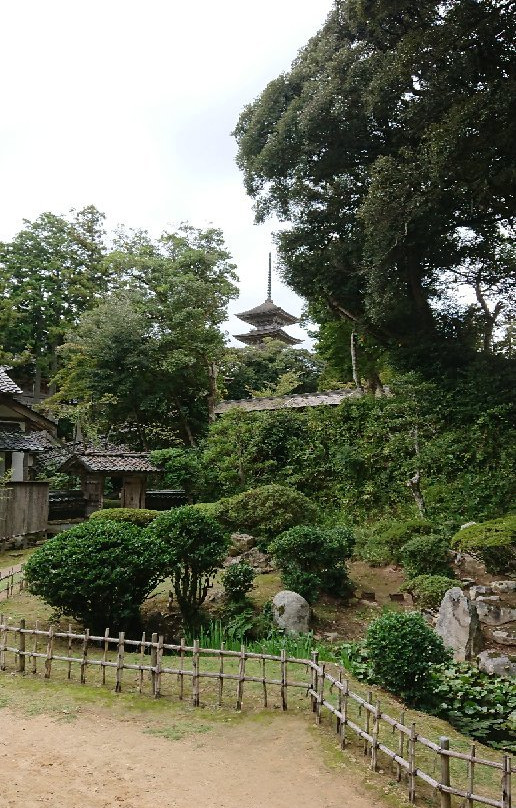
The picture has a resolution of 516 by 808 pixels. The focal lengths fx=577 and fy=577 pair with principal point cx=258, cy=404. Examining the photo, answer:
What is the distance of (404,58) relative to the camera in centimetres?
1502

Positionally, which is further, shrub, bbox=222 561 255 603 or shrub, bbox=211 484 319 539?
shrub, bbox=211 484 319 539

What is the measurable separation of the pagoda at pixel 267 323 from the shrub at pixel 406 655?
123 feet

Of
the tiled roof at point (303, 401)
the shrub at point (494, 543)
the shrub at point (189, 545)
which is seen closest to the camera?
the shrub at point (189, 545)

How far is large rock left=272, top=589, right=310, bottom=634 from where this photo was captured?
998 centimetres

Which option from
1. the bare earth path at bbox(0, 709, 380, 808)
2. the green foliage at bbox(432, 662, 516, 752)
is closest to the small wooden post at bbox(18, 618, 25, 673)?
the bare earth path at bbox(0, 709, 380, 808)

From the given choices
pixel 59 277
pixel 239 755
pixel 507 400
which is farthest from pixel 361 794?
pixel 59 277

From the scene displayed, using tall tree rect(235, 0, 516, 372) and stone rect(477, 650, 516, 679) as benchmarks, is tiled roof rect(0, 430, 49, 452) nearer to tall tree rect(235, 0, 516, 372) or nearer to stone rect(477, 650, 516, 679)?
tall tree rect(235, 0, 516, 372)

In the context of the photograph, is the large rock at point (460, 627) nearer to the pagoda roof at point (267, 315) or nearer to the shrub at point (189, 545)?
the shrub at point (189, 545)

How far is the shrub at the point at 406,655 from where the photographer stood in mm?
6953

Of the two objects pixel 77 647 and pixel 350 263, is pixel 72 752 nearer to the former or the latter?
pixel 77 647

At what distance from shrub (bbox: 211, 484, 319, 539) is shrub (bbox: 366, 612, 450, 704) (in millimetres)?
6938

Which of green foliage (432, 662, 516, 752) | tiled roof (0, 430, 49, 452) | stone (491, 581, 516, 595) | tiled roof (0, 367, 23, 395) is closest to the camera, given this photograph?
green foliage (432, 662, 516, 752)

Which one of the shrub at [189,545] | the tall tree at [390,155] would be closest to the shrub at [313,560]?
the shrub at [189,545]

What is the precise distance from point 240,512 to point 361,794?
9766 millimetres
